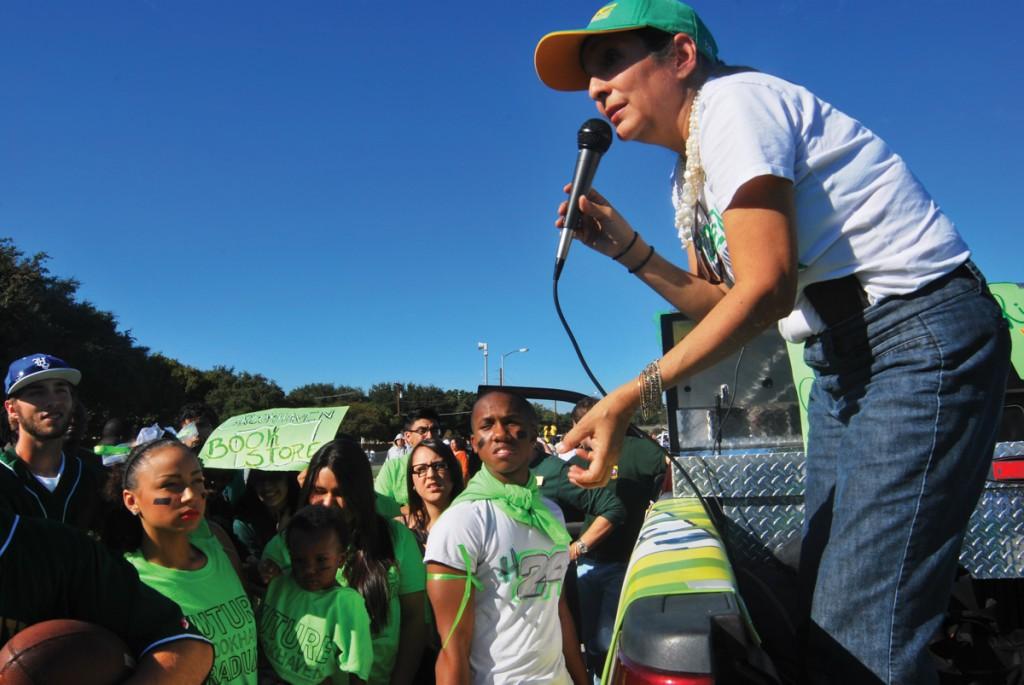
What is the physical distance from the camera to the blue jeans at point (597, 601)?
463 cm

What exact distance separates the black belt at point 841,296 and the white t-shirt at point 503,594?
5.19 feet

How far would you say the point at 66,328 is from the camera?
32.3 metres

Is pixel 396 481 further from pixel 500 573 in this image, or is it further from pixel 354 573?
pixel 500 573

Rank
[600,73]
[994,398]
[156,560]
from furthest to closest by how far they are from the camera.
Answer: [156,560]
[600,73]
[994,398]

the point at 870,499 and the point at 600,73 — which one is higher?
Answer: the point at 600,73

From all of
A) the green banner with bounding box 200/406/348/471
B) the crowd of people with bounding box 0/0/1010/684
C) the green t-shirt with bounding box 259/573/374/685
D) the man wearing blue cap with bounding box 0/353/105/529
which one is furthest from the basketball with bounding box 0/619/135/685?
the green banner with bounding box 200/406/348/471

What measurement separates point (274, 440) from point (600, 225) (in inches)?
127

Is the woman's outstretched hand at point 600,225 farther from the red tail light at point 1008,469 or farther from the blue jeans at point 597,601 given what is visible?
the blue jeans at point 597,601

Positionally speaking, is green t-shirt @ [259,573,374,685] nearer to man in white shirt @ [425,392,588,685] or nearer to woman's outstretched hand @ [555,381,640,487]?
man in white shirt @ [425,392,588,685]

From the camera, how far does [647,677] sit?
1.25m

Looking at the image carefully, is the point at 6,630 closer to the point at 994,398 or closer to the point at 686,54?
the point at 686,54

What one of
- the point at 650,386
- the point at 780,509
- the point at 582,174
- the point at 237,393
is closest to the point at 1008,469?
the point at 780,509

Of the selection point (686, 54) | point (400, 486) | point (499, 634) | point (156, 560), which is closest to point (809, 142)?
point (686, 54)

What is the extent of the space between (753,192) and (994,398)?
0.65m
